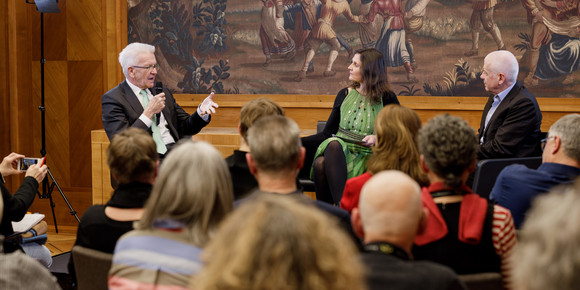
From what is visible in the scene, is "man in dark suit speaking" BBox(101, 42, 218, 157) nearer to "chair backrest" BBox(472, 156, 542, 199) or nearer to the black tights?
the black tights

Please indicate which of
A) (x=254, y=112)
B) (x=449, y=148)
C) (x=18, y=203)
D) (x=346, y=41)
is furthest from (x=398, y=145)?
(x=346, y=41)

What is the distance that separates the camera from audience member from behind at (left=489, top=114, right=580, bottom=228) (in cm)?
285

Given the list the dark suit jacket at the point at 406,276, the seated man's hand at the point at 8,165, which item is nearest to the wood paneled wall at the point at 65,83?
the seated man's hand at the point at 8,165

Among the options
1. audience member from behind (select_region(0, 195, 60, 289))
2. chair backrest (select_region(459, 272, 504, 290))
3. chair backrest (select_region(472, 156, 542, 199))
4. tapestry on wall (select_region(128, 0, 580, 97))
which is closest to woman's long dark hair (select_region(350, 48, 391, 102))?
chair backrest (select_region(472, 156, 542, 199))

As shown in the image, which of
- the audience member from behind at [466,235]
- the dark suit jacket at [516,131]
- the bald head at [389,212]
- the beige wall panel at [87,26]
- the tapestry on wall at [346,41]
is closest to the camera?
the bald head at [389,212]

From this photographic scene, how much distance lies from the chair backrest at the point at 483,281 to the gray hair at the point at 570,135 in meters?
1.29

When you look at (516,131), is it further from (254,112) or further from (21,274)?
(21,274)

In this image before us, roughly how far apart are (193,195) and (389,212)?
59 cm

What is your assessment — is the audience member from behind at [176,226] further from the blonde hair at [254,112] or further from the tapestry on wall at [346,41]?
the tapestry on wall at [346,41]

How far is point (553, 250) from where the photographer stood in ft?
3.56

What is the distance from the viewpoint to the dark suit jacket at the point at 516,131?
4477mm

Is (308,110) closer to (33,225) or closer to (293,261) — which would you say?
(33,225)

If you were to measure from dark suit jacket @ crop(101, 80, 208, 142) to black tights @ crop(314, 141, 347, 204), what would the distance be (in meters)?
1.08

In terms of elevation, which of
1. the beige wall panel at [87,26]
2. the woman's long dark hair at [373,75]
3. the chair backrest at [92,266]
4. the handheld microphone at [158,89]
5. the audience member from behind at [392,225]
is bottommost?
the chair backrest at [92,266]
